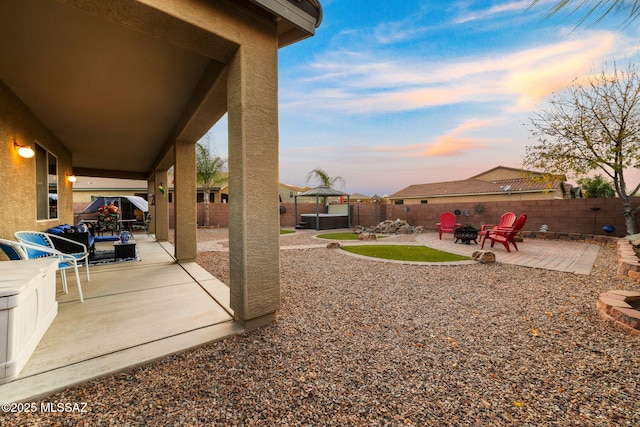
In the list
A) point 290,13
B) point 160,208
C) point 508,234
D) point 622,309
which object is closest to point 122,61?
point 290,13

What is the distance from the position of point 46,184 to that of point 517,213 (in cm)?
1448

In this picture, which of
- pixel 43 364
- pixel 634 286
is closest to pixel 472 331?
pixel 634 286

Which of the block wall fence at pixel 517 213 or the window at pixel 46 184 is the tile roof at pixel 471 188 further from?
the window at pixel 46 184

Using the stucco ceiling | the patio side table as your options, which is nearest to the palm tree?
the stucco ceiling

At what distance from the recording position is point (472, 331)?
234 centimetres

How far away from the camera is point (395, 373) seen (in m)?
1.72

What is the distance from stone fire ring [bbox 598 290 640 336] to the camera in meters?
2.21

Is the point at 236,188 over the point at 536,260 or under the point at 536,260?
over

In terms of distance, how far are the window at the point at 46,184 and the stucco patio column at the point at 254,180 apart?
510 centimetres

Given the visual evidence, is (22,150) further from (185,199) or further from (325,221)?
(325,221)

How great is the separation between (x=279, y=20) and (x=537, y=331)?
3.91 m

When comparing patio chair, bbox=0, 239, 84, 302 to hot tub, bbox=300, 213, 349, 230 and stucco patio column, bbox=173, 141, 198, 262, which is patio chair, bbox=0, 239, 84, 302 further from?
hot tub, bbox=300, 213, 349, 230

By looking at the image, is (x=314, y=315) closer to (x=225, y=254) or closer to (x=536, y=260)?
(x=225, y=254)

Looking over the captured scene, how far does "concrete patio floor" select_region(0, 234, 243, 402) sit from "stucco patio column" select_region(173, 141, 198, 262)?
1.20 m
